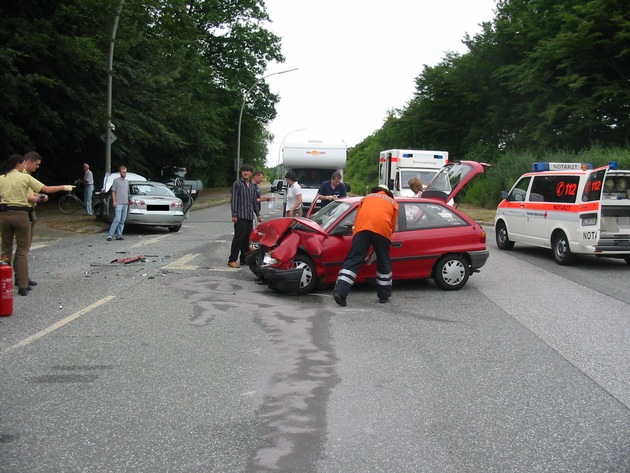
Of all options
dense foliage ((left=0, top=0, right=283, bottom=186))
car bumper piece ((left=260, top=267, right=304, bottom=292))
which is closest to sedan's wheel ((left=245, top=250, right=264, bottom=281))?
car bumper piece ((left=260, top=267, right=304, bottom=292))

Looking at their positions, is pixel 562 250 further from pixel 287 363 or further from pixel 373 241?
pixel 287 363

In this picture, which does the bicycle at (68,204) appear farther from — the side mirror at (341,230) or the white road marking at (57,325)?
the side mirror at (341,230)

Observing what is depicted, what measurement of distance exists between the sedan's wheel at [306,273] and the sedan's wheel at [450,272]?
75.2 inches

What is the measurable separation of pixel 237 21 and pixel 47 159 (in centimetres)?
2397

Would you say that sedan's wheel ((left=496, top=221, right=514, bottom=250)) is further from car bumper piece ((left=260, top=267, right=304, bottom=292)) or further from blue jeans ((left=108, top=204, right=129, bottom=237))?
blue jeans ((left=108, top=204, right=129, bottom=237))

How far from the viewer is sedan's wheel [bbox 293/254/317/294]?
938 cm

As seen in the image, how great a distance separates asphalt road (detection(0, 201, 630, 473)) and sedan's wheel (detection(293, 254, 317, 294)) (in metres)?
0.26

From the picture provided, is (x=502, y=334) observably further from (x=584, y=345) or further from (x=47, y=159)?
(x=47, y=159)

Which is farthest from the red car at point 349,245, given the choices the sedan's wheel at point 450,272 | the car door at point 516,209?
the car door at point 516,209

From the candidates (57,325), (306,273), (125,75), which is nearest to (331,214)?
(306,273)

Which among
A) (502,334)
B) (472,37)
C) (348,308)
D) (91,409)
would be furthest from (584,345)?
(472,37)

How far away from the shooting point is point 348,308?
8516 mm

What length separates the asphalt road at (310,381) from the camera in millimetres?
3939

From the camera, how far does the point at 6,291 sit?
24.8 ft
